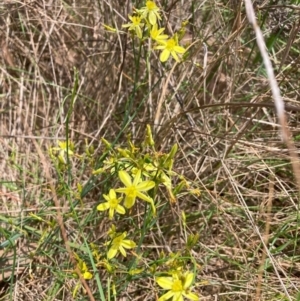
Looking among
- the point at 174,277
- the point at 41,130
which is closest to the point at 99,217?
the point at 174,277

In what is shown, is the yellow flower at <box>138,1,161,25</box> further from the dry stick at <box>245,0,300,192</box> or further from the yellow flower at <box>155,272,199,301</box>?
the yellow flower at <box>155,272,199,301</box>

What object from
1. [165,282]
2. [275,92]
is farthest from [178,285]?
[275,92]

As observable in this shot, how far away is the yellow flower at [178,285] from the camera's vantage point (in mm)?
1159

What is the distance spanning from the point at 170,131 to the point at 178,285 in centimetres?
59

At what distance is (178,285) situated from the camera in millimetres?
1180

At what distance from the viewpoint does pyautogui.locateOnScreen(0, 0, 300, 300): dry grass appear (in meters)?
1.55

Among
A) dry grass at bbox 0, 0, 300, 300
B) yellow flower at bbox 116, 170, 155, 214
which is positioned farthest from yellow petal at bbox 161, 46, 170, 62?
yellow flower at bbox 116, 170, 155, 214

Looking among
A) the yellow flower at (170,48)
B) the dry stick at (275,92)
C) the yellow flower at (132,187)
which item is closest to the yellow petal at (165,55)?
the yellow flower at (170,48)

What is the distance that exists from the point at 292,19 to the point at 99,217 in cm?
87

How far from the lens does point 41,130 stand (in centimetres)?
205

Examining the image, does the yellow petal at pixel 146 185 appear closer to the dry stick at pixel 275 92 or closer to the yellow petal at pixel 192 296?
the yellow petal at pixel 192 296

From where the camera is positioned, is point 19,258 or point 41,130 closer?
point 19,258

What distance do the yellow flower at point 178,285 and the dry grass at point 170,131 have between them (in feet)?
0.71

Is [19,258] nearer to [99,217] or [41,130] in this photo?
[99,217]
